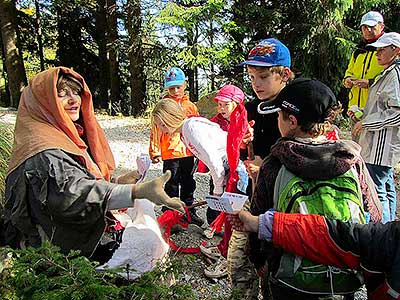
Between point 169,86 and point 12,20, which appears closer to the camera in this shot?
point 169,86

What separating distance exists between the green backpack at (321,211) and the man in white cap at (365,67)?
2975mm

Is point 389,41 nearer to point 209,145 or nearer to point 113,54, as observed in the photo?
point 209,145

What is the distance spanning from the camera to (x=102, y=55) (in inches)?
699

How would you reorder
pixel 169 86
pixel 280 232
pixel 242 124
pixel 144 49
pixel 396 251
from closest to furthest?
pixel 396 251, pixel 280 232, pixel 242 124, pixel 169 86, pixel 144 49

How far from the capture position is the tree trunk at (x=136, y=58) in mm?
12500

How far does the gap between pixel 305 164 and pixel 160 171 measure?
18.2 ft

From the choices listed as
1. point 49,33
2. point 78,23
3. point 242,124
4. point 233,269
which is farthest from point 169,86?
point 49,33

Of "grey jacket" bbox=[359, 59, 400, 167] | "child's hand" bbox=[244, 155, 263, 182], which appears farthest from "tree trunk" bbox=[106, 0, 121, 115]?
"child's hand" bbox=[244, 155, 263, 182]

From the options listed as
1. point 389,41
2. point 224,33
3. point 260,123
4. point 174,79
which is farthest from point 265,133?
point 224,33

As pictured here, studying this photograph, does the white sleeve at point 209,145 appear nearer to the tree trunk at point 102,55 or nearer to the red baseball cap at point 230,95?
the red baseball cap at point 230,95

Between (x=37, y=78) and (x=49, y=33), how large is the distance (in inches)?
751

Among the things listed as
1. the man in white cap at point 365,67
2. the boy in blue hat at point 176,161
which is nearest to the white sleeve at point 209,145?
the boy in blue hat at point 176,161

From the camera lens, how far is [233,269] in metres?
2.61

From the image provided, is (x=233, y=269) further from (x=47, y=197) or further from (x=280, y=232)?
(x=47, y=197)
